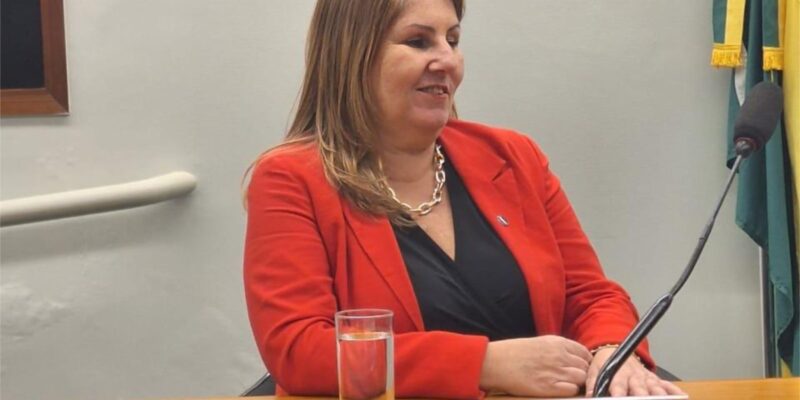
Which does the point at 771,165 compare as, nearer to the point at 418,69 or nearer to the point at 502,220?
the point at 502,220

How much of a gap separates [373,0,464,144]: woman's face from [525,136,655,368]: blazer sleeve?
25 centimetres

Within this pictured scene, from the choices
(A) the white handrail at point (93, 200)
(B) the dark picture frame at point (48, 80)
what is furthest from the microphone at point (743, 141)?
(B) the dark picture frame at point (48, 80)

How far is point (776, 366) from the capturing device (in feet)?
7.98

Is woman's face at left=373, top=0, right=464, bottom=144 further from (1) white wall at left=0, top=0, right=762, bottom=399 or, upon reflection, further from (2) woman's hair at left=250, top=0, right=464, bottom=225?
(1) white wall at left=0, top=0, right=762, bottom=399

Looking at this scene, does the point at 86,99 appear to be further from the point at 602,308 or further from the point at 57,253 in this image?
the point at 602,308

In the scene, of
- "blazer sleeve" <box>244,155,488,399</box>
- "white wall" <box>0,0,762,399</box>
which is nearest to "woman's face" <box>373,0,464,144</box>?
"blazer sleeve" <box>244,155,488,399</box>

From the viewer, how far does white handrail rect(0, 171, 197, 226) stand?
86.0 inches

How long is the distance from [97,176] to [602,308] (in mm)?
1343

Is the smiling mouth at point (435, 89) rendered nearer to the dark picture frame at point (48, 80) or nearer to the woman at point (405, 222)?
the woman at point (405, 222)

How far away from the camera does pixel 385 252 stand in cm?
147

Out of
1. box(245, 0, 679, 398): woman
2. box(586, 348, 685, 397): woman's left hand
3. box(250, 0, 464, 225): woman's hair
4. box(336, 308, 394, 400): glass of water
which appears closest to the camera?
box(336, 308, 394, 400): glass of water

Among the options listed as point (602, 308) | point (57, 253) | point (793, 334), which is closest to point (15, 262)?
point (57, 253)

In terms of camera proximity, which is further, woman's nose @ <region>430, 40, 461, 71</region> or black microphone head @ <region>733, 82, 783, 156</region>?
woman's nose @ <region>430, 40, 461, 71</region>

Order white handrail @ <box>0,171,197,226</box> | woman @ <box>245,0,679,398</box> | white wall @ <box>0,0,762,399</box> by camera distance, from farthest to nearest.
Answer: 1. white wall @ <box>0,0,762,399</box>
2. white handrail @ <box>0,171,197,226</box>
3. woman @ <box>245,0,679,398</box>
